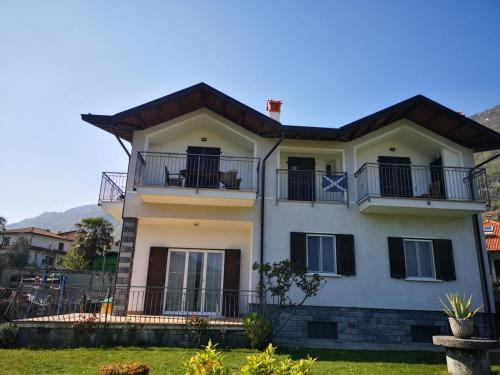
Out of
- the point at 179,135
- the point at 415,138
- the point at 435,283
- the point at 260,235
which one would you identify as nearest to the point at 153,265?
the point at 260,235

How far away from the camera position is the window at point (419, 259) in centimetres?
1325

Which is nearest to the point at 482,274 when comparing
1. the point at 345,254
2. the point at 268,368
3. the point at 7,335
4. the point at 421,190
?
the point at 421,190

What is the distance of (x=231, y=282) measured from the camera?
13844 millimetres

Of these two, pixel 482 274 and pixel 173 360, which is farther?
pixel 482 274

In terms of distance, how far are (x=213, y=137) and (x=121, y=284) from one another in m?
6.48

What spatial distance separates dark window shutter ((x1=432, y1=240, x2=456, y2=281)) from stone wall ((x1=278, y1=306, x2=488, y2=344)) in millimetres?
1324

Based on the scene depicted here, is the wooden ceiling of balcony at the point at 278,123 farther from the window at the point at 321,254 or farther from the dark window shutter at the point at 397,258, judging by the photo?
the dark window shutter at the point at 397,258

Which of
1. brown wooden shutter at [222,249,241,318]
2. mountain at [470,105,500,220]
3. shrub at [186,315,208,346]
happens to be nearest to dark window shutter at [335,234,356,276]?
brown wooden shutter at [222,249,241,318]

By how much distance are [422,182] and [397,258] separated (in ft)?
12.3

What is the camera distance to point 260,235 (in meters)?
13.0

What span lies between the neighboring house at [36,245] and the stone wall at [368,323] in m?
44.2

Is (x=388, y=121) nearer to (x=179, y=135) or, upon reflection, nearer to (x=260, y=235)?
(x=260, y=235)

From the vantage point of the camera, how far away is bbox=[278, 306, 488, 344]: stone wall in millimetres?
12141

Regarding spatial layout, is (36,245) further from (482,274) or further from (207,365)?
(207,365)
